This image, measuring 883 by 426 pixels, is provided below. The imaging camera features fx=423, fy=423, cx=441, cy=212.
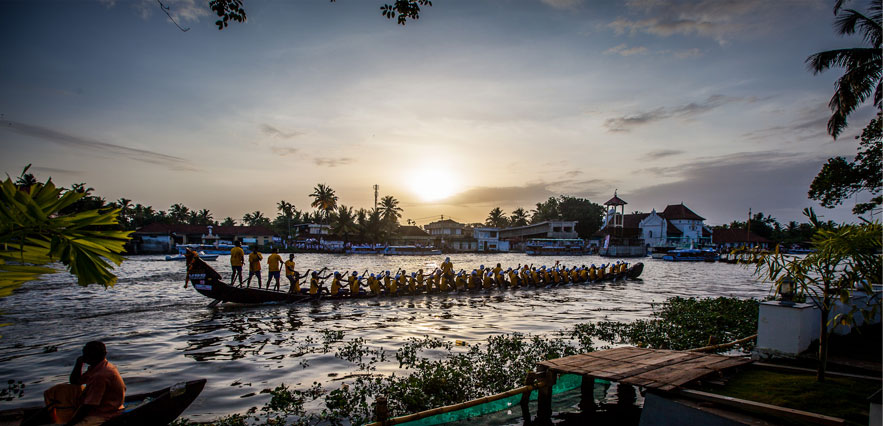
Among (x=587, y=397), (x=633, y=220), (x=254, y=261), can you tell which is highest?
(x=633, y=220)

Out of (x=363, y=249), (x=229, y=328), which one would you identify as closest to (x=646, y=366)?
(x=229, y=328)

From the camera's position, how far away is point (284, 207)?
3541 inches

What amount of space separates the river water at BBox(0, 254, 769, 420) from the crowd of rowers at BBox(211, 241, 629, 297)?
25.9 inches

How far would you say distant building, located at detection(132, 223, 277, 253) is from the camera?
204 ft

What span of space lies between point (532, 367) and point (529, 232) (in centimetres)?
7876

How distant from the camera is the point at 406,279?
2262 cm

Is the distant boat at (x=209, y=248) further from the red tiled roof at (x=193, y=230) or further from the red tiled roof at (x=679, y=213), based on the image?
the red tiled roof at (x=679, y=213)

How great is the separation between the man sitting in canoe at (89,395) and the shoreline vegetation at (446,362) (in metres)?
1.36

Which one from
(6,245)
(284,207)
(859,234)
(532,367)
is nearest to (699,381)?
(859,234)

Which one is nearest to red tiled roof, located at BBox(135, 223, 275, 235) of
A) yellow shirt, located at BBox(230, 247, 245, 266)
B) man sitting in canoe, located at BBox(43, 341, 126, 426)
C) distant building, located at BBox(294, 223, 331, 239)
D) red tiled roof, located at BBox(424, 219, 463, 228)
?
distant building, located at BBox(294, 223, 331, 239)

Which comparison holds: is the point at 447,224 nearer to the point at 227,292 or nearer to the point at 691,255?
the point at 691,255

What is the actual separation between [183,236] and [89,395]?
69.6 m

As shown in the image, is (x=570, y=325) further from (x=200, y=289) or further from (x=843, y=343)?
(x=200, y=289)

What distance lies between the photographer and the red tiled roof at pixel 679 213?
78.5m
